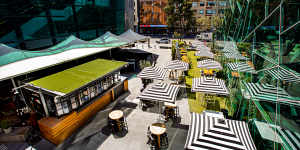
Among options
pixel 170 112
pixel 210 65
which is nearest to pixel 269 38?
pixel 170 112

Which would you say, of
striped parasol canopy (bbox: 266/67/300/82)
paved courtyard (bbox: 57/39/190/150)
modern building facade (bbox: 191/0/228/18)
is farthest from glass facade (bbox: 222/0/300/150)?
modern building facade (bbox: 191/0/228/18)

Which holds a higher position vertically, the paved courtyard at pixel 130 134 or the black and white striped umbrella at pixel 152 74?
the black and white striped umbrella at pixel 152 74

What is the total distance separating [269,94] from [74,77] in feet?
34.9

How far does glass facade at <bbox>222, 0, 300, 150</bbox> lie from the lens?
4344 millimetres

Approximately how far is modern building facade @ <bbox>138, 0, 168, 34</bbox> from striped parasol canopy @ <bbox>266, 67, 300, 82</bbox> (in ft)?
197

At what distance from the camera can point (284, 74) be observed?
4953mm

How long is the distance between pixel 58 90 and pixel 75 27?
14032 millimetres

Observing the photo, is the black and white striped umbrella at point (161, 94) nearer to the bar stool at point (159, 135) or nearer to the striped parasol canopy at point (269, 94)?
the bar stool at point (159, 135)

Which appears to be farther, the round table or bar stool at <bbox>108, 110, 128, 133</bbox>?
bar stool at <bbox>108, 110, 128, 133</bbox>

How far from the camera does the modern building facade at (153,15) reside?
6088 centimetres

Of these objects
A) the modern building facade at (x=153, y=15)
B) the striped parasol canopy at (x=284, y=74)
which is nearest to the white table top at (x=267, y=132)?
the striped parasol canopy at (x=284, y=74)

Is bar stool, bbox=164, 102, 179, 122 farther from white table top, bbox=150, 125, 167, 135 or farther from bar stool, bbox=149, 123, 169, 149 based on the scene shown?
white table top, bbox=150, 125, 167, 135

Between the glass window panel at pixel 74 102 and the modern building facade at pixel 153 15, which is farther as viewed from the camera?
the modern building facade at pixel 153 15

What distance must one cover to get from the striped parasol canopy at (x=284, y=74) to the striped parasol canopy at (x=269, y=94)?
47 cm
